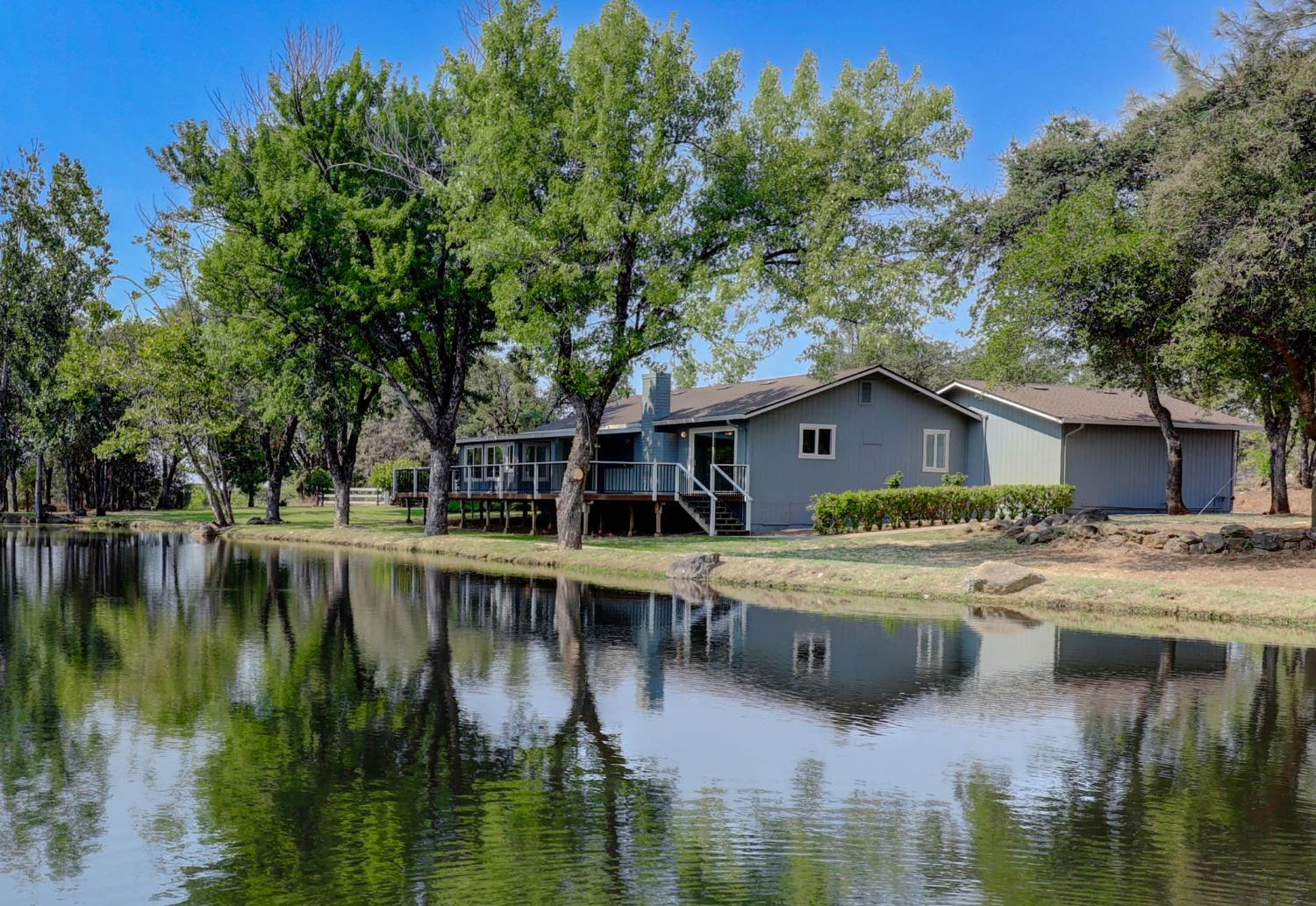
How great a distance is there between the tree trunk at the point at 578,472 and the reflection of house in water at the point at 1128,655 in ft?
43.1

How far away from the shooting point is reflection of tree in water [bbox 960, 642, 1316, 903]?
5211 millimetres

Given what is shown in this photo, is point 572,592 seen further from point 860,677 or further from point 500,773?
point 500,773

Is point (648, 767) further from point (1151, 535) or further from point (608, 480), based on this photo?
point (608, 480)

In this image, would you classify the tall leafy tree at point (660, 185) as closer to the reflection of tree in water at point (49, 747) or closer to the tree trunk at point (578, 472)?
the tree trunk at point (578, 472)

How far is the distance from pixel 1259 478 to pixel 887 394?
88.6ft

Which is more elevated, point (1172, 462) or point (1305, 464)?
point (1305, 464)

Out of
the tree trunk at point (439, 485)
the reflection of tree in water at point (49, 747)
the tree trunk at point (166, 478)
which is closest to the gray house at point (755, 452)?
the tree trunk at point (439, 485)

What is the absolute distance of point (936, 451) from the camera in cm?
3478

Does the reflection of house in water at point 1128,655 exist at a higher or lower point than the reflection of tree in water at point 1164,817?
higher

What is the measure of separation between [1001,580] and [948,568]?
180 centimetres

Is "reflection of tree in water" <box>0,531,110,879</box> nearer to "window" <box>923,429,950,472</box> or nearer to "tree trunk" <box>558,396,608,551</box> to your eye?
"tree trunk" <box>558,396,608,551</box>

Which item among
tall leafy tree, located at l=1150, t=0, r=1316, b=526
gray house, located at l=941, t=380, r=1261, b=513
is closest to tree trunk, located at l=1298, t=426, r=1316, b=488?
gray house, located at l=941, t=380, r=1261, b=513

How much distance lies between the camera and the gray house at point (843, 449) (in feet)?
104

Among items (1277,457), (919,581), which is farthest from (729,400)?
(1277,457)
